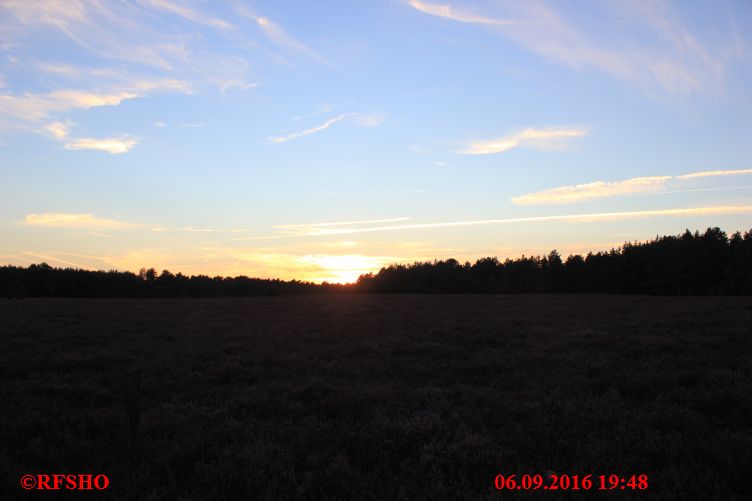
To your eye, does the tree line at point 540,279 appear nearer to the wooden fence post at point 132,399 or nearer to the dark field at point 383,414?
the dark field at point 383,414

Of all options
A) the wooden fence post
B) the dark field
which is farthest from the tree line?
the wooden fence post

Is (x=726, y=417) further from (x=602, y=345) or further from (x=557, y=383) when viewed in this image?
(x=602, y=345)

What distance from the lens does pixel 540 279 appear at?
10981cm

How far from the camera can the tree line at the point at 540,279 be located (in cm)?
7169

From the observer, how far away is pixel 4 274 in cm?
7600

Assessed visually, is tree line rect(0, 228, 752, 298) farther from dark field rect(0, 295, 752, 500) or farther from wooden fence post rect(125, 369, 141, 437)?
wooden fence post rect(125, 369, 141, 437)

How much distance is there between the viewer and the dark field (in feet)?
21.0
